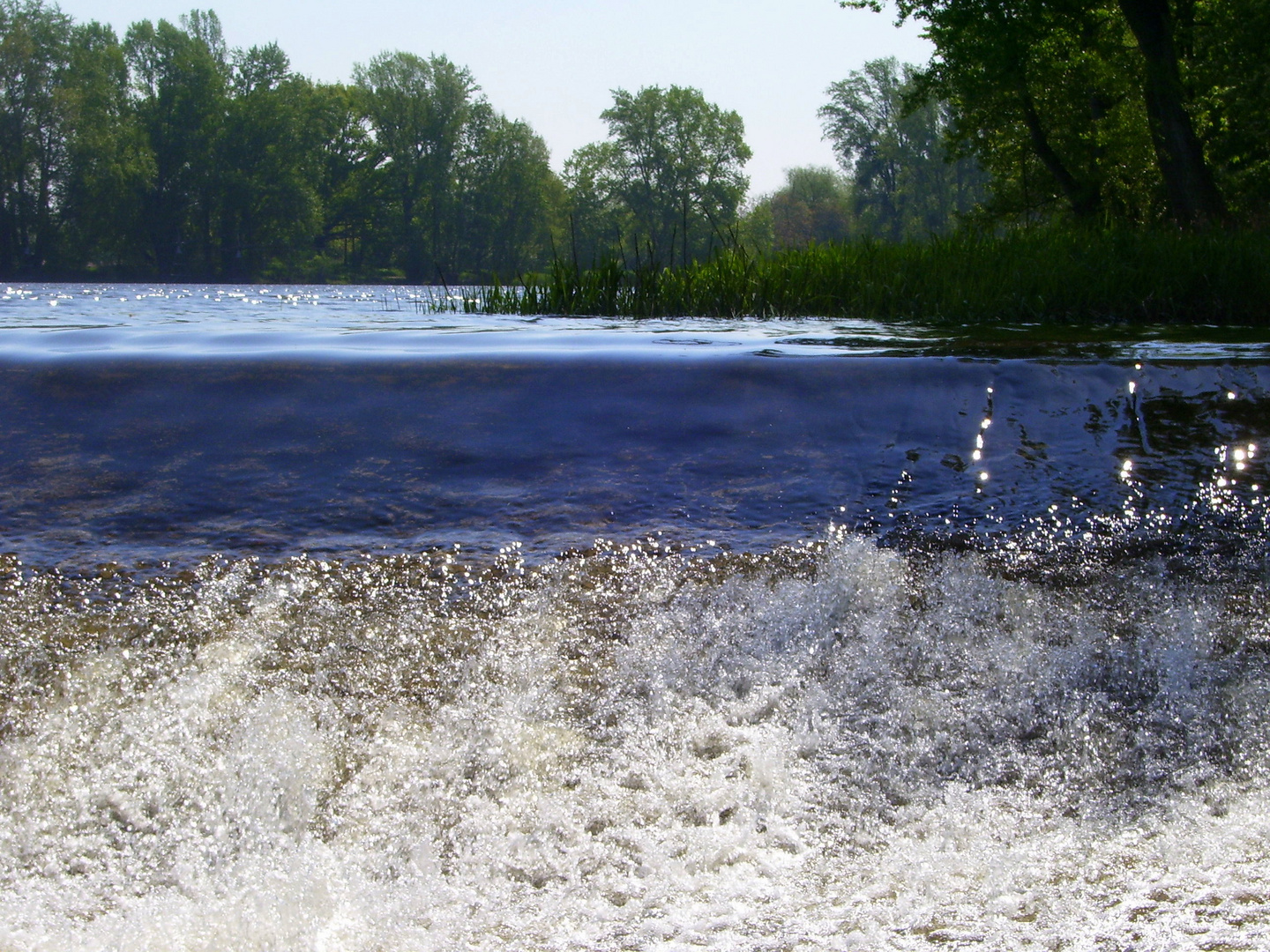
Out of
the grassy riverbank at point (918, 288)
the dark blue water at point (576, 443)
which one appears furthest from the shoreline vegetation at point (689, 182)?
the dark blue water at point (576, 443)

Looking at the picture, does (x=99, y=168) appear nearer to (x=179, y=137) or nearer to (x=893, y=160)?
(x=179, y=137)

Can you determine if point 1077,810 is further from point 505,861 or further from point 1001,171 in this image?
point 1001,171

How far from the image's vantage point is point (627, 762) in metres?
2.38

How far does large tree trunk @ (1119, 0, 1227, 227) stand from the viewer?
15.5 m

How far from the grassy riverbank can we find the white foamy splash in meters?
7.76

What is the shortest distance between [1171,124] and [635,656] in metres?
16.5

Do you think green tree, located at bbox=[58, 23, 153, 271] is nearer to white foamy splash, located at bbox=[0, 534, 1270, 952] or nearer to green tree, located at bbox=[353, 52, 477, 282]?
green tree, located at bbox=[353, 52, 477, 282]

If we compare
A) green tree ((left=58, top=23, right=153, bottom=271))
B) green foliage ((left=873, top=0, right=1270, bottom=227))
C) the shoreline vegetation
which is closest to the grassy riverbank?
the shoreline vegetation

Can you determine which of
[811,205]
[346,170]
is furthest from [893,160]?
[346,170]

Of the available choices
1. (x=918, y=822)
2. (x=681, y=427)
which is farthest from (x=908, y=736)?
(x=681, y=427)

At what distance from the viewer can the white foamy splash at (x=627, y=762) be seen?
198cm

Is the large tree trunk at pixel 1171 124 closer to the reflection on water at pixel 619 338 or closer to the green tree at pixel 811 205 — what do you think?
the reflection on water at pixel 619 338

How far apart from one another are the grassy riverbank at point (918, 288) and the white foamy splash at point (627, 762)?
776cm

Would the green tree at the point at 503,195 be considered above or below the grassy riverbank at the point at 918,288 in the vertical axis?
above
